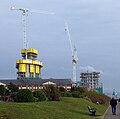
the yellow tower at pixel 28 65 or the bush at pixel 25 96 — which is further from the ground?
the yellow tower at pixel 28 65

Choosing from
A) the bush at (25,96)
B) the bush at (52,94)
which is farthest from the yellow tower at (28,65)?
the bush at (25,96)

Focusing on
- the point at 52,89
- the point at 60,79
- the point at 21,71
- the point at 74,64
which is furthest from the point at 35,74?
the point at 52,89

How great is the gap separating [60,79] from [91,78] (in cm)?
3589

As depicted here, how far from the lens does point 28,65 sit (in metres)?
162

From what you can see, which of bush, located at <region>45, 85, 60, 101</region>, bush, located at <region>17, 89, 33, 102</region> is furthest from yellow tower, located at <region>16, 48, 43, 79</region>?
bush, located at <region>17, 89, 33, 102</region>

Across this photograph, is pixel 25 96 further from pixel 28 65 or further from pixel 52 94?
pixel 28 65

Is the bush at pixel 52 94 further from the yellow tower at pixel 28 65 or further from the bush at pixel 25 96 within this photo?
the yellow tower at pixel 28 65

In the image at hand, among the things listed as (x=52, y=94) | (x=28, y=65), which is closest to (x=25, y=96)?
(x=52, y=94)

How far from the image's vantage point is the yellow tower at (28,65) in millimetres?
161000

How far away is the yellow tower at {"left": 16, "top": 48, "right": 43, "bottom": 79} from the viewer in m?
161

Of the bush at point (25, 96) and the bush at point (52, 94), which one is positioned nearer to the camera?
the bush at point (25, 96)

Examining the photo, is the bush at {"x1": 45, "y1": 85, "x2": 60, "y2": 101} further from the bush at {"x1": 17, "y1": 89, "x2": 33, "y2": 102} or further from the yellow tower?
the yellow tower

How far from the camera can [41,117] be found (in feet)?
67.6

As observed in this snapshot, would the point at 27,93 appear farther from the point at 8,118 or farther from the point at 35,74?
the point at 35,74
